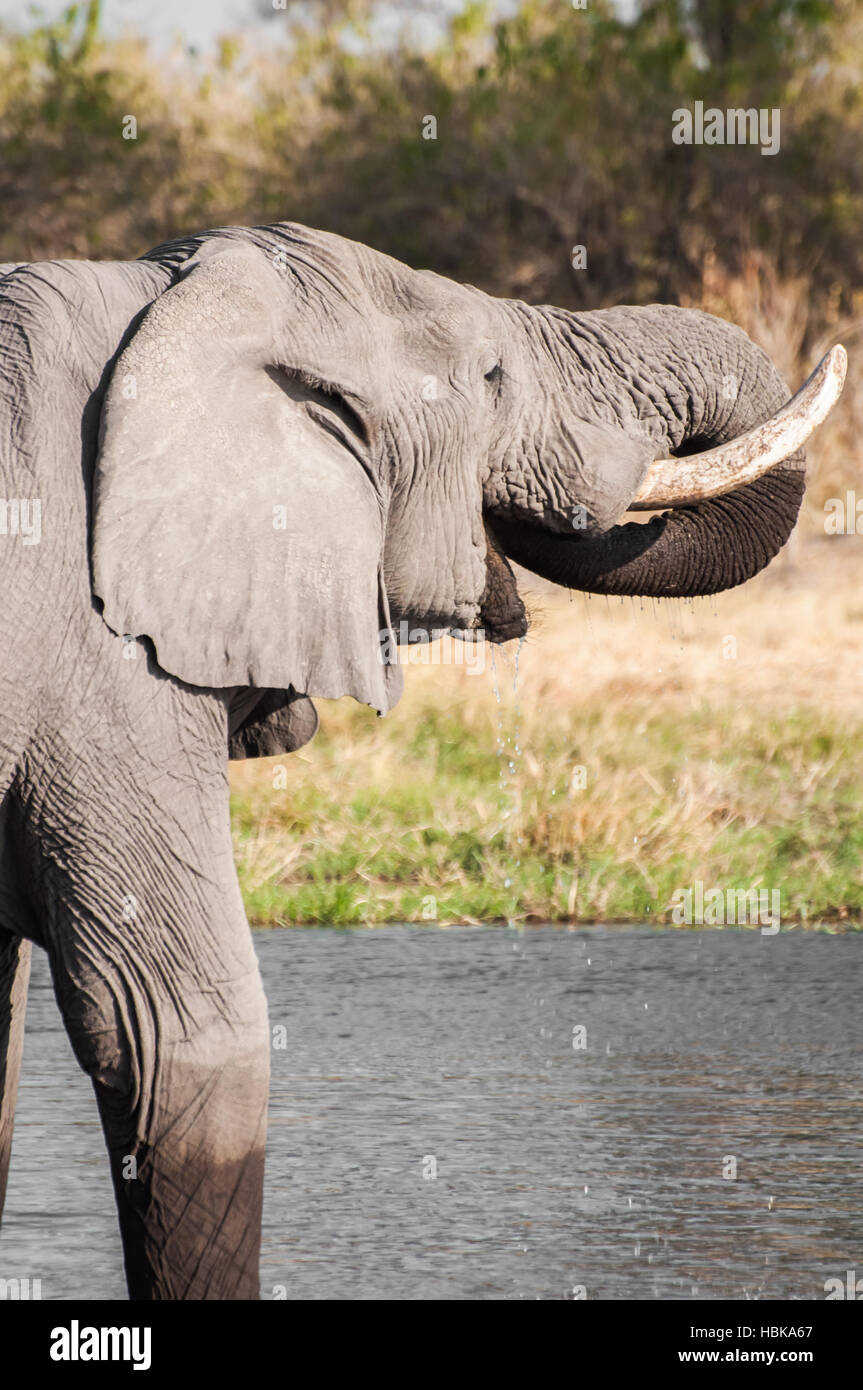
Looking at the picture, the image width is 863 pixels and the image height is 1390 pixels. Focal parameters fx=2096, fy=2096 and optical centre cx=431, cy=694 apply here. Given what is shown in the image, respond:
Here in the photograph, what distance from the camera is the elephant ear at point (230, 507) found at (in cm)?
330

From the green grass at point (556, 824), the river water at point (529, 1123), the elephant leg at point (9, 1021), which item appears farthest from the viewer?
the green grass at point (556, 824)

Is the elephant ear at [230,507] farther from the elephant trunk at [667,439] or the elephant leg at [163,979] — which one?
the elephant trunk at [667,439]

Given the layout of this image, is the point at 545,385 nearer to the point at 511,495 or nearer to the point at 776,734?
the point at 511,495

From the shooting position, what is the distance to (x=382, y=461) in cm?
368

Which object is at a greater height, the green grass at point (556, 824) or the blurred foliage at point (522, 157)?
the blurred foliage at point (522, 157)

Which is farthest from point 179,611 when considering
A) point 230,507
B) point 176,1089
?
point 176,1089

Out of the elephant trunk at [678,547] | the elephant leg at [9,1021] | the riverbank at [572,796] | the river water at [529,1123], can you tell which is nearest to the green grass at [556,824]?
the riverbank at [572,796]

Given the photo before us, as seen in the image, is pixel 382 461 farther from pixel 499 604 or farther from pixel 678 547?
pixel 678 547

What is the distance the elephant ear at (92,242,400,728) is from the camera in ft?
10.8

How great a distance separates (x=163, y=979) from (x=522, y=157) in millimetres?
13706

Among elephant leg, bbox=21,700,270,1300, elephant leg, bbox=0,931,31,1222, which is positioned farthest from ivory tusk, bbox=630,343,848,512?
elephant leg, bbox=0,931,31,1222

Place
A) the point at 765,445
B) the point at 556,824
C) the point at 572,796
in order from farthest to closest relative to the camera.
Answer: the point at 572,796, the point at 556,824, the point at 765,445

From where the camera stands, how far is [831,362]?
12.8 feet

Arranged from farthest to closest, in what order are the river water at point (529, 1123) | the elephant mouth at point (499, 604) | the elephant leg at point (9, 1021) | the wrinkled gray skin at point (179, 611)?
1. the river water at point (529, 1123)
2. the elephant mouth at point (499, 604)
3. the elephant leg at point (9, 1021)
4. the wrinkled gray skin at point (179, 611)
